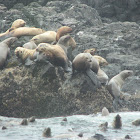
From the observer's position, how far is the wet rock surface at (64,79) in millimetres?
6863

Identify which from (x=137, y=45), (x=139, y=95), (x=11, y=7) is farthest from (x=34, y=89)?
(x=11, y=7)

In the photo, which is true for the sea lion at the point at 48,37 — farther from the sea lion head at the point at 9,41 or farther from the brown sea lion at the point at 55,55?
the brown sea lion at the point at 55,55

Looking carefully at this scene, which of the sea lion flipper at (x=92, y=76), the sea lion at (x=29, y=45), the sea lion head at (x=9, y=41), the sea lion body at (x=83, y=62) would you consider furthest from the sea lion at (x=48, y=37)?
the sea lion flipper at (x=92, y=76)

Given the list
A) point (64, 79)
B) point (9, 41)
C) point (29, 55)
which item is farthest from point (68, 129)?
point (9, 41)

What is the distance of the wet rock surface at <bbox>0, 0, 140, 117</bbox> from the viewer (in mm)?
6863

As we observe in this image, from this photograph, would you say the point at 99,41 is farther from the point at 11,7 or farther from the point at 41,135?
the point at 41,135

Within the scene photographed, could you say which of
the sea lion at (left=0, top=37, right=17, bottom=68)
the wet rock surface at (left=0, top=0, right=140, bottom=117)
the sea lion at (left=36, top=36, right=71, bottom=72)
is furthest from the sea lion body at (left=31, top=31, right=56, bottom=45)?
the sea lion at (left=36, top=36, right=71, bottom=72)

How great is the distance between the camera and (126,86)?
35.9 feet

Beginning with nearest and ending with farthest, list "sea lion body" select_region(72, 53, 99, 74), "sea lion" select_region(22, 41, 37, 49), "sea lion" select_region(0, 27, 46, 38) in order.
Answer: "sea lion body" select_region(72, 53, 99, 74)
"sea lion" select_region(22, 41, 37, 49)
"sea lion" select_region(0, 27, 46, 38)

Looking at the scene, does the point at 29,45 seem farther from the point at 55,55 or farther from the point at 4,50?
the point at 55,55

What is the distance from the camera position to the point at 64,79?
7.08 metres

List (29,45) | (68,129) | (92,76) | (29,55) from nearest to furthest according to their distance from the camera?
→ (68,129), (92,76), (29,55), (29,45)

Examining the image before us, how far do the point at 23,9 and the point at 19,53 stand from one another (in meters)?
7.89

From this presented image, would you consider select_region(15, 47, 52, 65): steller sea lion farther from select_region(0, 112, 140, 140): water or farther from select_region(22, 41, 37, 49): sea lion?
select_region(0, 112, 140, 140): water
